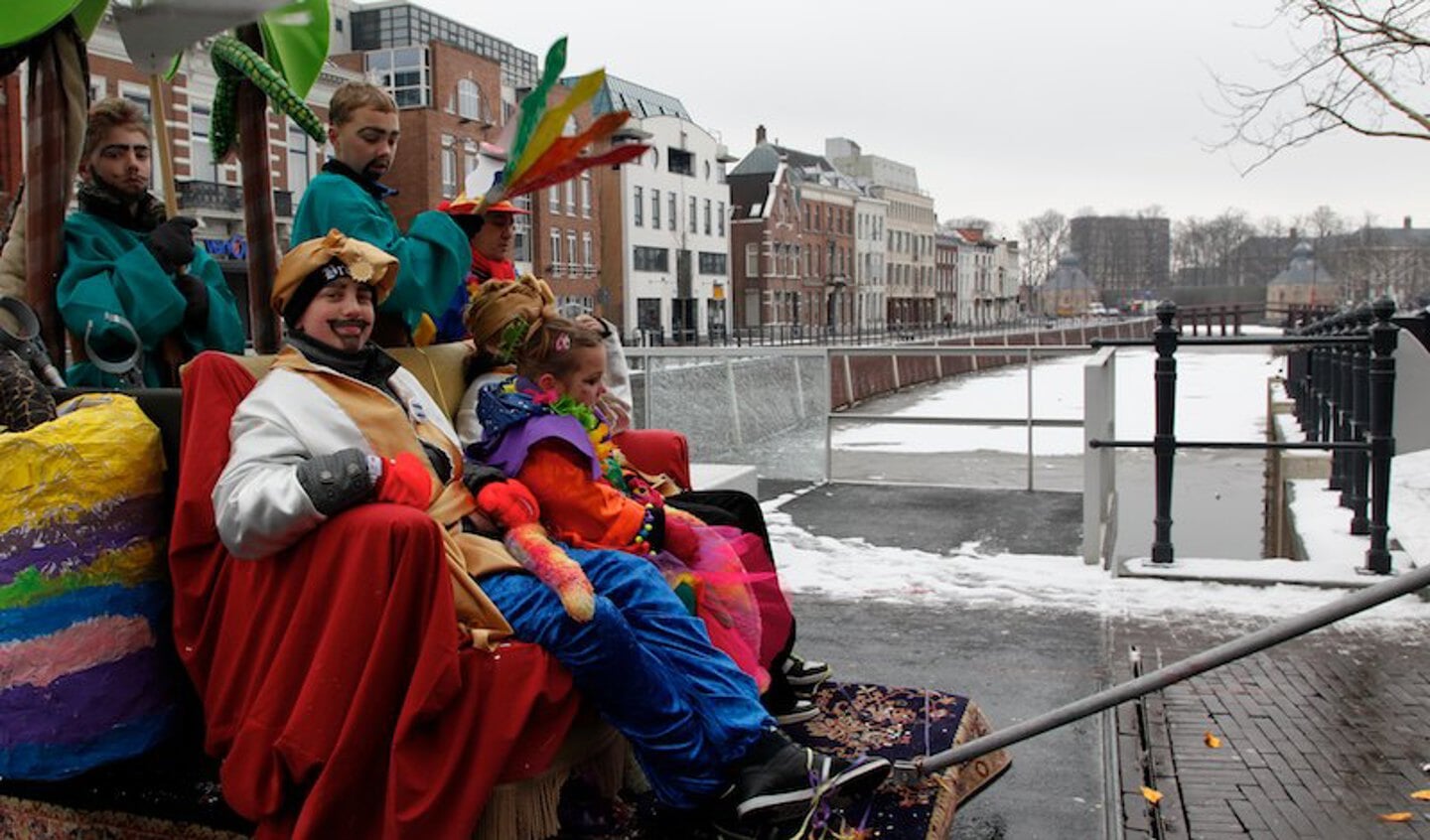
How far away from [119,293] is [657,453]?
1.61 metres

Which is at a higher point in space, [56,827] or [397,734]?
[397,734]

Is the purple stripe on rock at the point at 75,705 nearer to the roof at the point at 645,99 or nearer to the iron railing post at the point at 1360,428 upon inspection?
the iron railing post at the point at 1360,428

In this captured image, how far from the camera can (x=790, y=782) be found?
2.43 m

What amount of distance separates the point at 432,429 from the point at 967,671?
236 centimetres

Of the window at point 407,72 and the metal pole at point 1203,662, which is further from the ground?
the window at point 407,72

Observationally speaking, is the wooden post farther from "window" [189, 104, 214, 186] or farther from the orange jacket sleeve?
"window" [189, 104, 214, 186]

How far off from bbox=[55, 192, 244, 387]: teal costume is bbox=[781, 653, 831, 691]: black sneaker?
76.6 inches

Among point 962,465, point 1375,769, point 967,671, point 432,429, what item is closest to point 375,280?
point 432,429

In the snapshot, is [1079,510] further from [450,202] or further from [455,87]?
[455,87]

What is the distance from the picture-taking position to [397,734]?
2328 mm

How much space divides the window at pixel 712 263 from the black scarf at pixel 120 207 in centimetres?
6063

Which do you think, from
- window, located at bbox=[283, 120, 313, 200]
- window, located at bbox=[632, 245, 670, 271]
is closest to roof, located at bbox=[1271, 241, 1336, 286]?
window, located at bbox=[632, 245, 670, 271]

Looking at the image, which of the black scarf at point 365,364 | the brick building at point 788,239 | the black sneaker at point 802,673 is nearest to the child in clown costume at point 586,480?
the black scarf at point 365,364

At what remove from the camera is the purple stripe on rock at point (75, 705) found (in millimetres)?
2504
